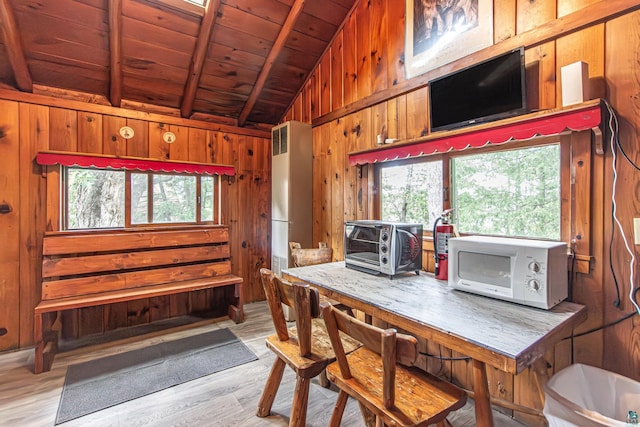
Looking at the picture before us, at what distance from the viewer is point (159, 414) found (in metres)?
1.84

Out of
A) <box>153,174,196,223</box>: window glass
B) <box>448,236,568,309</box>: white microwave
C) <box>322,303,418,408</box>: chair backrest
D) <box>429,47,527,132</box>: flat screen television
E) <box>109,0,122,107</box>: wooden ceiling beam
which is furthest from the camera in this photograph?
<box>153,174,196,223</box>: window glass

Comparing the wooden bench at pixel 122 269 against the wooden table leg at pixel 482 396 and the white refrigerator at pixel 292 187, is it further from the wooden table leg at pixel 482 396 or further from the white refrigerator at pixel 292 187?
the wooden table leg at pixel 482 396

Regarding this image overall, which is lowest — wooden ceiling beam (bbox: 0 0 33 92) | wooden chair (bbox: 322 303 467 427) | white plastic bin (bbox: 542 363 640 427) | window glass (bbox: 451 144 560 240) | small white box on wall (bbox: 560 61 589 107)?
white plastic bin (bbox: 542 363 640 427)

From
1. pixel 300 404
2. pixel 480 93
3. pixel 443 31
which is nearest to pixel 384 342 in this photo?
pixel 300 404

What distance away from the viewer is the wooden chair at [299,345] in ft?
4.67

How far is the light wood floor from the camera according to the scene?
1779mm

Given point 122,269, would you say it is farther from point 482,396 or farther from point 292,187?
point 482,396

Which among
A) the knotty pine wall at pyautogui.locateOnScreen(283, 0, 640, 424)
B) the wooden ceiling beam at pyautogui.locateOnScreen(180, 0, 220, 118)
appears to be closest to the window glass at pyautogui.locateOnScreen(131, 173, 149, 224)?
the wooden ceiling beam at pyautogui.locateOnScreen(180, 0, 220, 118)

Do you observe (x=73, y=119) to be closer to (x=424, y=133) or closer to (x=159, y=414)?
(x=159, y=414)

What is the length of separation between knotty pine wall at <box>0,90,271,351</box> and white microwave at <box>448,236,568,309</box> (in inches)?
110

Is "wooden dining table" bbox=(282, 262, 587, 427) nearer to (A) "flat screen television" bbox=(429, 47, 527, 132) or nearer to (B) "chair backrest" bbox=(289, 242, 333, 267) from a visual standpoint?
(B) "chair backrest" bbox=(289, 242, 333, 267)

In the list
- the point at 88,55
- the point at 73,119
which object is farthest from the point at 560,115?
the point at 73,119

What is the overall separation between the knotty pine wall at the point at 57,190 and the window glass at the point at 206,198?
17 centimetres

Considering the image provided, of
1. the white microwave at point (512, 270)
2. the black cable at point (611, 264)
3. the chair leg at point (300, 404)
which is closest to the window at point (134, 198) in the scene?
the chair leg at point (300, 404)
